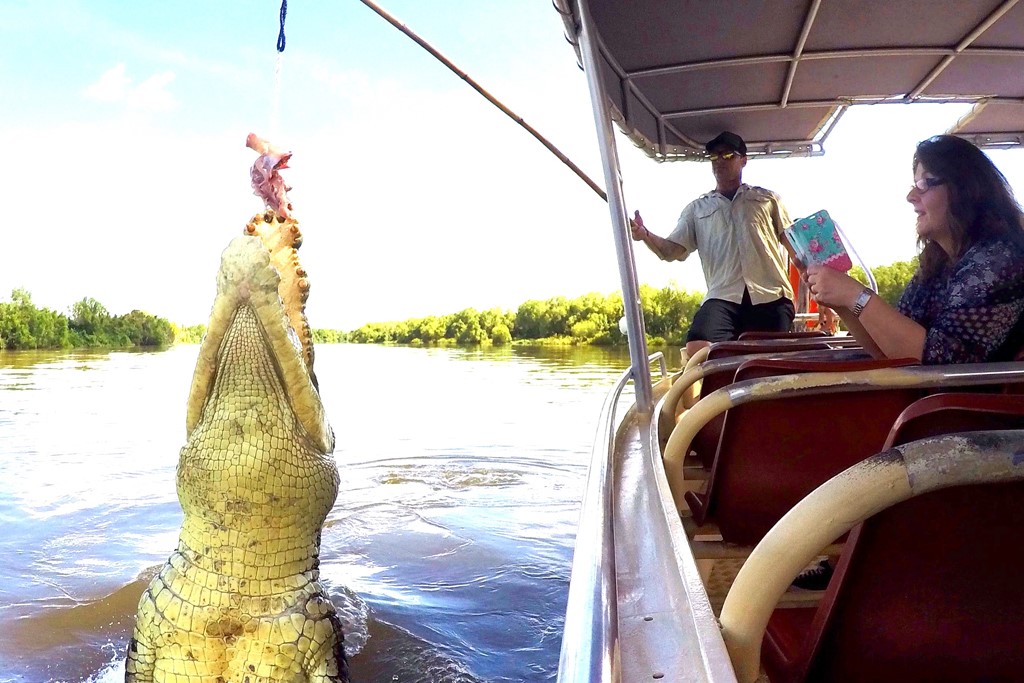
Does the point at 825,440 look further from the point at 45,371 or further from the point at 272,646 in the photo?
the point at 45,371

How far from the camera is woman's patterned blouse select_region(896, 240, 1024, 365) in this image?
1.44 meters

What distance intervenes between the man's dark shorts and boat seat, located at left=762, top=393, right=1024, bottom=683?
3.06 meters

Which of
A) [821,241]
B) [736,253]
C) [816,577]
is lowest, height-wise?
[816,577]

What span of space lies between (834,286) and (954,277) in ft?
0.81

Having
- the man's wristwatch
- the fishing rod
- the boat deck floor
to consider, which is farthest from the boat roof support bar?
the fishing rod

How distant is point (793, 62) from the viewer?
3301 millimetres

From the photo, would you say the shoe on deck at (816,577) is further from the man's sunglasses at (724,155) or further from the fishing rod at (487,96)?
the fishing rod at (487,96)

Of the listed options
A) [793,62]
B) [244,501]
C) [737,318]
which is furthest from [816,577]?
[793,62]

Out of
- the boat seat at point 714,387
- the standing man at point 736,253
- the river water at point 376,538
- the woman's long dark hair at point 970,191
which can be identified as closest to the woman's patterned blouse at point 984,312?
the woman's long dark hair at point 970,191

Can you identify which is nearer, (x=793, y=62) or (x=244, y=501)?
(x=244, y=501)

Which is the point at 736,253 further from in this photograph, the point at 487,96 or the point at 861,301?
the point at 861,301

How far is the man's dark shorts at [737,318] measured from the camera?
375 centimetres

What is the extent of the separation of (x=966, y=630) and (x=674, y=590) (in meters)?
0.29

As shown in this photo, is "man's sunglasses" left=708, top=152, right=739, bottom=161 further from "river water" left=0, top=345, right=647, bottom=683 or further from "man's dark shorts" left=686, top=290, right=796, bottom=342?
"river water" left=0, top=345, right=647, bottom=683
